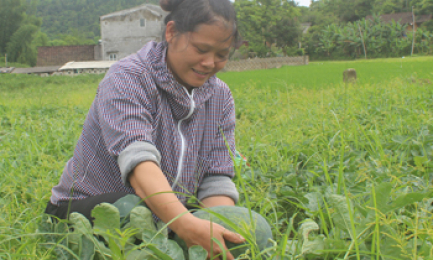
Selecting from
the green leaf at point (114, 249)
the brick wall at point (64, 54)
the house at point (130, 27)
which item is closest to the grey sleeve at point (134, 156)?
the green leaf at point (114, 249)

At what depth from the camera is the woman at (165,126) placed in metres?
1.11

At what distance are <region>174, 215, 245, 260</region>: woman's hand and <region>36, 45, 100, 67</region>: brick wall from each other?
31367 millimetres

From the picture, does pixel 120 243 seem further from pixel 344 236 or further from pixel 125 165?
pixel 344 236

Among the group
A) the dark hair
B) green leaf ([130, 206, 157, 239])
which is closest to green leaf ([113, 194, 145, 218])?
green leaf ([130, 206, 157, 239])

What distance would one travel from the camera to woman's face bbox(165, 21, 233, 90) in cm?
127

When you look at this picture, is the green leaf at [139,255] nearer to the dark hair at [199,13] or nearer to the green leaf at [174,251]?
the green leaf at [174,251]

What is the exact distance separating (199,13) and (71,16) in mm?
73658

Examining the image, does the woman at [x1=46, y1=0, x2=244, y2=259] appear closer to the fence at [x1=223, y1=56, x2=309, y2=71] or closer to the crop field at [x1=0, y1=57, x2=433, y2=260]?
the crop field at [x1=0, y1=57, x2=433, y2=260]

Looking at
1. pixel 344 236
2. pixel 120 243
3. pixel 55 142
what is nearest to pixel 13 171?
pixel 55 142

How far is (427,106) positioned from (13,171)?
3.15 meters

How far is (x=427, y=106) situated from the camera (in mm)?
3072

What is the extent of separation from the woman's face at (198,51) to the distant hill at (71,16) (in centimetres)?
6506

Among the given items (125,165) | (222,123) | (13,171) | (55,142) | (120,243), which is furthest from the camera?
(55,142)

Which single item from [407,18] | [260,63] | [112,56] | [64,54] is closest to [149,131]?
[260,63]
